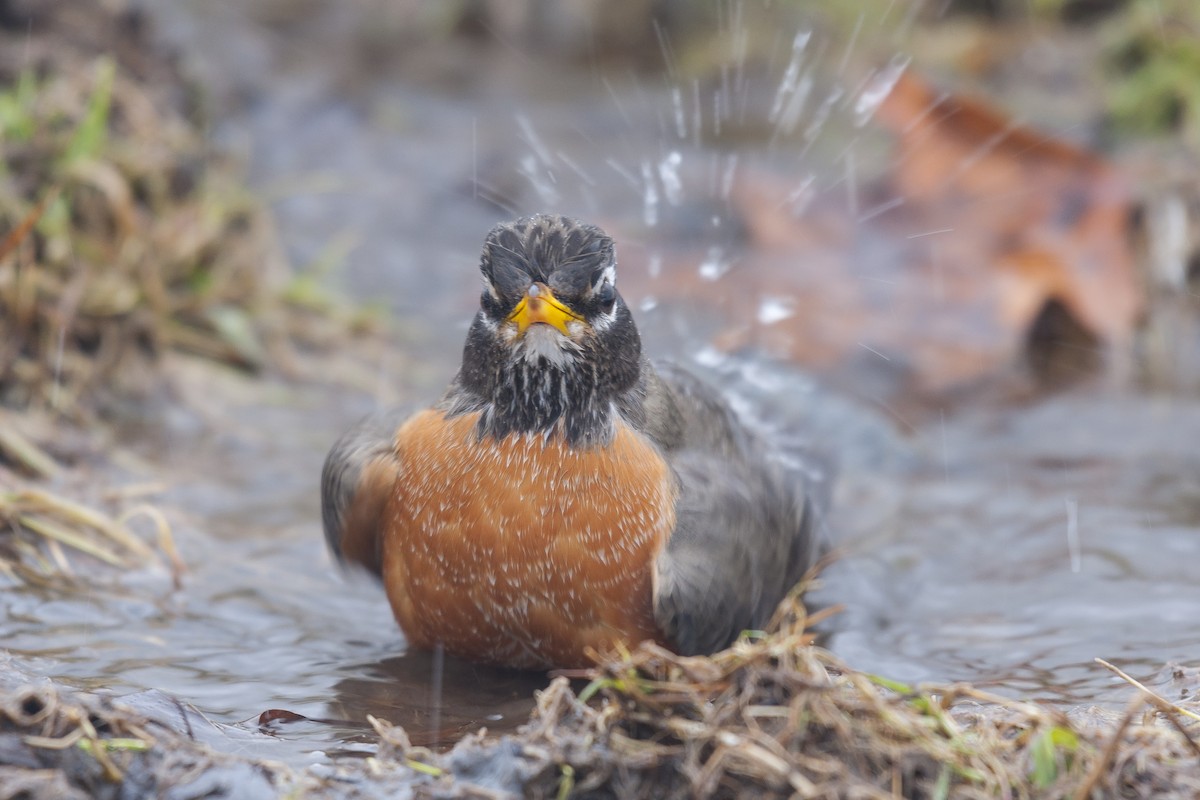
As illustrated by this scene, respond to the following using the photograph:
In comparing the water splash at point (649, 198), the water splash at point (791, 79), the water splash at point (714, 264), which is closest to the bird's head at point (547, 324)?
the water splash at point (714, 264)

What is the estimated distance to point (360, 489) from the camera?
5098 millimetres

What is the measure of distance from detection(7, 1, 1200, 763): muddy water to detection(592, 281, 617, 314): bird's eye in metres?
1.29

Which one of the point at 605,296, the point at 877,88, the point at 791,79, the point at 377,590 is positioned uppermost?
the point at 791,79

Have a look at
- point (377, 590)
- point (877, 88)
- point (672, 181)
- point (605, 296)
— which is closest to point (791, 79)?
point (877, 88)

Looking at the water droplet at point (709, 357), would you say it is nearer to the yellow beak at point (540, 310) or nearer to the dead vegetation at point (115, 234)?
the yellow beak at point (540, 310)

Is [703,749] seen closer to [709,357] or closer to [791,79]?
[709,357]

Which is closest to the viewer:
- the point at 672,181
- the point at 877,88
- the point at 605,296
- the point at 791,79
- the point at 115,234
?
the point at 605,296

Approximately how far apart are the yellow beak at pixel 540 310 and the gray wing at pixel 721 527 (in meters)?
0.64

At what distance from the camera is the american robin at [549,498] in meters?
4.68

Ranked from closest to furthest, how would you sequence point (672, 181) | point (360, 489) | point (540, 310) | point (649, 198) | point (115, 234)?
point (540, 310) < point (360, 489) < point (115, 234) < point (672, 181) < point (649, 198)

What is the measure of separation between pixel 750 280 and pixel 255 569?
14.5 ft

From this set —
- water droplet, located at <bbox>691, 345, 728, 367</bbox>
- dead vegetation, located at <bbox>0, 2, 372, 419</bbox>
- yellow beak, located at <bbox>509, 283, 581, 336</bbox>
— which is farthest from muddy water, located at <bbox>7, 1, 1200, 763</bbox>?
yellow beak, located at <bbox>509, 283, 581, 336</bbox>

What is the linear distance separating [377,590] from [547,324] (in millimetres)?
1653

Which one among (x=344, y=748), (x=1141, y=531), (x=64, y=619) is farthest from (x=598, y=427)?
(x=1141, y=531)
